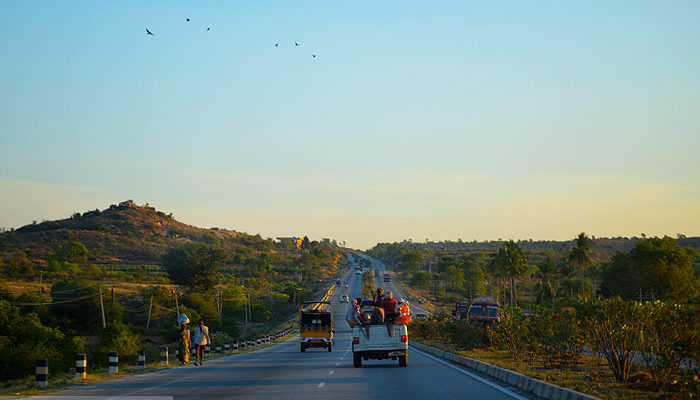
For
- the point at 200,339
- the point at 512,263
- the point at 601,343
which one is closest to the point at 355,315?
the point at 200,339

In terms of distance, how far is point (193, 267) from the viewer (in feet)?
441

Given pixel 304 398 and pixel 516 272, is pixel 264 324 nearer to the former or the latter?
pixel 516 272

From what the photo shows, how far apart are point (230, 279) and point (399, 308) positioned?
160585 millimetres

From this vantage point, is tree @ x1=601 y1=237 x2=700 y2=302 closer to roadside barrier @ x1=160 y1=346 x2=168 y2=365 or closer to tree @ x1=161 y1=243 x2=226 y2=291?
roadside barrier @ x1=160 y1=346 x2=168 y2=365

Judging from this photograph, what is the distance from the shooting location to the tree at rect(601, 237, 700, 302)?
8219cm

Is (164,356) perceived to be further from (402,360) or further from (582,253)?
(582,253)

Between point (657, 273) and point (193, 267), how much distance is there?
84660 millimetres

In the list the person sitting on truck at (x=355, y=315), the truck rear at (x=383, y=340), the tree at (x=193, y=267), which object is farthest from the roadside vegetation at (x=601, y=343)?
the tree at (x=193, y=267)

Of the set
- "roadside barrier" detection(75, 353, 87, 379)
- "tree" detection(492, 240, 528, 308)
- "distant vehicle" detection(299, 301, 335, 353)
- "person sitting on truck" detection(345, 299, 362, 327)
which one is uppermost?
"tree" detection(492, 240, 528, 308)

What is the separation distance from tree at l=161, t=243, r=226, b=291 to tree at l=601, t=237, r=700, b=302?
76.2 m

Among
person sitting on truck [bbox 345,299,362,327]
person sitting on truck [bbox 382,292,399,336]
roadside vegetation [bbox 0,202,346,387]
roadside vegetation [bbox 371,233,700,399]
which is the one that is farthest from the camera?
roadside vegetation [bbox 0,202,346,387]

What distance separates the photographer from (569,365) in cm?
2431

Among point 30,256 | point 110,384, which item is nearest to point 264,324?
point 30,256

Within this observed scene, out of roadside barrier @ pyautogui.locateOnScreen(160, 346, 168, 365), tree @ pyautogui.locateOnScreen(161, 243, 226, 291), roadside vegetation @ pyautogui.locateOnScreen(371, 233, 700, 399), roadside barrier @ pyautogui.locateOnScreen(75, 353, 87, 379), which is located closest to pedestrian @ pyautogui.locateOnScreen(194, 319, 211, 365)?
roadside barrier @ pyautogui.locateOnScreen(160, 346, 168, 365)
